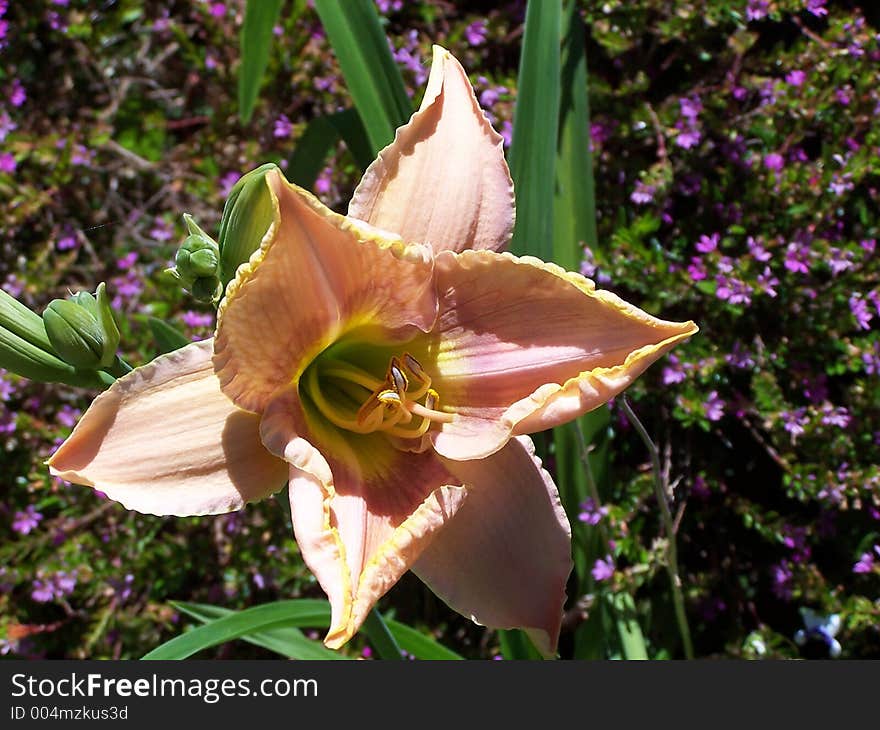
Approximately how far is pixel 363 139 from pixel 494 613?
75 centimetres

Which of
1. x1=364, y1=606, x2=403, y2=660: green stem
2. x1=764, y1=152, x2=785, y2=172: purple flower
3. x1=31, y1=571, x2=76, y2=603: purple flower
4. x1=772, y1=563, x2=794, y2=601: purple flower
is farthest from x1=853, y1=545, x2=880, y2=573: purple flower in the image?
x1=31, y1=571, x2=76, y2=603: purple flower

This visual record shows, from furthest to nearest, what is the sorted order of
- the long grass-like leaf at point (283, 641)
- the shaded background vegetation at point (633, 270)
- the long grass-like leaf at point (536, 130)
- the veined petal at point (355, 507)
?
1. the shaded background vegetation at point (633, 270)
2. the long grass-like leaf at point (283, 641)
3. the long grass-like leaf at point (536, 130)
4. the veined petal at point (355, 507)

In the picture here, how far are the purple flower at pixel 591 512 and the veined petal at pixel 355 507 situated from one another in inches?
22.2

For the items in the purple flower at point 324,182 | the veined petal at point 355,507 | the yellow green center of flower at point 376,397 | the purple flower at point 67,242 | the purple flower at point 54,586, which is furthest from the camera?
the purple flower at point 67,242

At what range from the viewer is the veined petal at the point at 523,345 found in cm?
62

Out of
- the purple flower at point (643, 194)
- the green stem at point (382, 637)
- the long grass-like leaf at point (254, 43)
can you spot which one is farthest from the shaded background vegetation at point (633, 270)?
the green stem at point (382, 637)

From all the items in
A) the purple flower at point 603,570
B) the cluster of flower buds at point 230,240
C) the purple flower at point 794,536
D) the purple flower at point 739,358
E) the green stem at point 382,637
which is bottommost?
the purple flower at point 794,536

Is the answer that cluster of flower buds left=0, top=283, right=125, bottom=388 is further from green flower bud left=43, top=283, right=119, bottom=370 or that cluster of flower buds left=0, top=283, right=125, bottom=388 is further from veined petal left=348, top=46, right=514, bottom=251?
veined petal left=348, top=46, right=514, bottom=251

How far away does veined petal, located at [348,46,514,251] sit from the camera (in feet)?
2.23

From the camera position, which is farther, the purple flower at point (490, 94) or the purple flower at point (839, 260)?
the purple flower at point (490, 94)

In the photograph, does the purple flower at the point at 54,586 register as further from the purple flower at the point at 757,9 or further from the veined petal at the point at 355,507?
the purple flower at the point at 757,9

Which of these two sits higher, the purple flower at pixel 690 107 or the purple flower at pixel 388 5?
the purple flower at pixel 388 5

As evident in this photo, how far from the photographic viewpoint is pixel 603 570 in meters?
1.18

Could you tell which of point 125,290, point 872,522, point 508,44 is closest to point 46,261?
point 125,290
